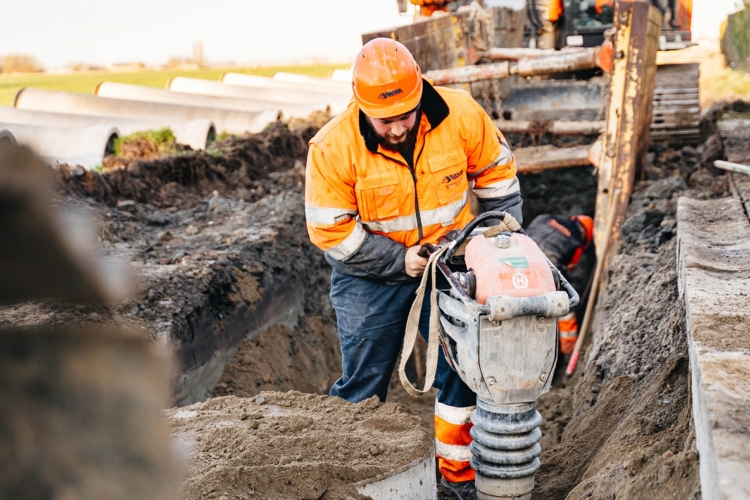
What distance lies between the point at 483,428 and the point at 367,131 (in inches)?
59.0

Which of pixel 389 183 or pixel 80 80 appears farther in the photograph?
pixel 80 80

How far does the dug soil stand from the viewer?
304 centimetres

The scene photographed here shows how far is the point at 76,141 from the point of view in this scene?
32.3 ft

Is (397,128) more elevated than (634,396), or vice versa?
(397,128)

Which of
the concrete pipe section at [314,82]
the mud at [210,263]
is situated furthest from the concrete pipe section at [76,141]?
the concrete pipe section at [314,82]

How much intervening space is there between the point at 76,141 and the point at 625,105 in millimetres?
6979

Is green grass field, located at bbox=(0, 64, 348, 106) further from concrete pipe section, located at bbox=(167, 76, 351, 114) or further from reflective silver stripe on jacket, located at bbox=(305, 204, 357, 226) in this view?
reflective silver stripe on jacket, located at bbox=(305, 204, 357, 226)

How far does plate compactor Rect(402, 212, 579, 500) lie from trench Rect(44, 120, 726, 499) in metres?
0.34

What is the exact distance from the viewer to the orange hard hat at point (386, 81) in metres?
3.52

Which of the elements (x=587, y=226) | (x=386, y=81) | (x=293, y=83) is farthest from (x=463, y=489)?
(x=293, y=83)

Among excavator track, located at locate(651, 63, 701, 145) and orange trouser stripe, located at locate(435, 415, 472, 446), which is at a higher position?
excavator track, located at locate(651, 63, 701, 145)

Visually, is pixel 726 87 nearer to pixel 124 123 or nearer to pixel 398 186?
pixel 124 123

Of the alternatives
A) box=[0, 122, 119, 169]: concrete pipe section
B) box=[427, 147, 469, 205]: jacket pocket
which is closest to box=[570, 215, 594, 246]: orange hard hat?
box=[427, 147, 469, 205]: jacket pocket

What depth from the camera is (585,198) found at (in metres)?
9.24
